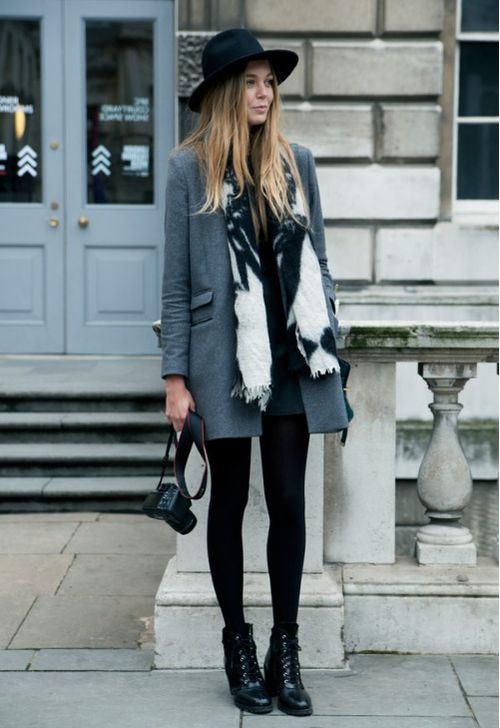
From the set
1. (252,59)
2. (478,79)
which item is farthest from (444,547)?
(478,79)

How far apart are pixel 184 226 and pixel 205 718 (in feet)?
4.77

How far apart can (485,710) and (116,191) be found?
21.0 feet

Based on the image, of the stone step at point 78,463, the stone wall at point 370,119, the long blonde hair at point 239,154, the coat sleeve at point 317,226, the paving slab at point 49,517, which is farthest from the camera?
the stone wall at point 370,119

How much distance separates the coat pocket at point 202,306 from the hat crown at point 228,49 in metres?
0.65

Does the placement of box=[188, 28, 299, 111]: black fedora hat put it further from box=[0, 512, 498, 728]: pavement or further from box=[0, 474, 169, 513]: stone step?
box=[0, 474, 169, 513]: stone step

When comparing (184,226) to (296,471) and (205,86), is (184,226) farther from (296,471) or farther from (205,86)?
(296,471)

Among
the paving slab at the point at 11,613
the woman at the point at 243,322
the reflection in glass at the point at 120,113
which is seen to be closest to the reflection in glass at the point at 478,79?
the reflection in glass at the point at 120,113

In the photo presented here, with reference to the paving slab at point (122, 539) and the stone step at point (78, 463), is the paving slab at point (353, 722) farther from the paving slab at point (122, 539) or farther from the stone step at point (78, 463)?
the stone step at point (78, 463)

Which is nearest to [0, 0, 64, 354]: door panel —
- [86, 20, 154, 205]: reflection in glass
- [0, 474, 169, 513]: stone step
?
[86, 20, 154, 205]: reflection in glass

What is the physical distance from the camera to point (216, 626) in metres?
4.33

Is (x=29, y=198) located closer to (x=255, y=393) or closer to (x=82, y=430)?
(x=82, y=430)

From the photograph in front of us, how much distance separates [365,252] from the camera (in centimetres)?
910

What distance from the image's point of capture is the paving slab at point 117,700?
12.7 ft

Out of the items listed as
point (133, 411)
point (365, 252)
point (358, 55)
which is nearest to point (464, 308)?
point (365, 252)
